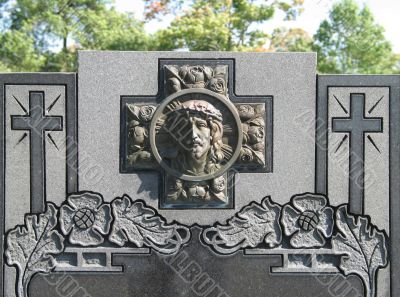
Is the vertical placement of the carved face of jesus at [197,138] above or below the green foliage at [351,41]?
below

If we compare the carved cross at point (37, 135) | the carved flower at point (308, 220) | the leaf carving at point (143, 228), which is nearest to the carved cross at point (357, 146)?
the carved flower at point (308, 220)

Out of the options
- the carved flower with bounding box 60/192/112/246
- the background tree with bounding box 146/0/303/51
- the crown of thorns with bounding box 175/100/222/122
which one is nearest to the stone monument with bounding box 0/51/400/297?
the carved flower with bounding box 60/192/112/246

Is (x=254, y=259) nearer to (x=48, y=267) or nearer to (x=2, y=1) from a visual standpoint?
(x=48, y=267)

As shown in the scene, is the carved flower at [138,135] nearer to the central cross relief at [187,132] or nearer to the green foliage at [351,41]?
the central cross relief at [187,132]

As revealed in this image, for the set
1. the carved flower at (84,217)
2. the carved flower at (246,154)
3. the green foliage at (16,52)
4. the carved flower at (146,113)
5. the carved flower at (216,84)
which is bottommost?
the carved flower at (84,217)

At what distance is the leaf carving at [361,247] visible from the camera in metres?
4.93

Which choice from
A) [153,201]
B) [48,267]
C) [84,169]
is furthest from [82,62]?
[48,267]

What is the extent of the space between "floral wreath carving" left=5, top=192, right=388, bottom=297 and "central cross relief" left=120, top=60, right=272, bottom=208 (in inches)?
10.8

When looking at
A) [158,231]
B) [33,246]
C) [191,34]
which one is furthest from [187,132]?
[191,34]

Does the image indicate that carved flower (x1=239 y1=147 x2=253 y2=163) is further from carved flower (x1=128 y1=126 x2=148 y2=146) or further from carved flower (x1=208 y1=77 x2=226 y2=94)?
carved flower (x1=128 y1=126 x2=148 y2=146)

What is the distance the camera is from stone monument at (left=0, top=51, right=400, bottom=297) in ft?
16.0

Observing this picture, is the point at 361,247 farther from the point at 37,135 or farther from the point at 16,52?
the point at 16,52

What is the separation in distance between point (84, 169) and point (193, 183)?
41.9 inches

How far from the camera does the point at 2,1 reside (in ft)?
56.0
